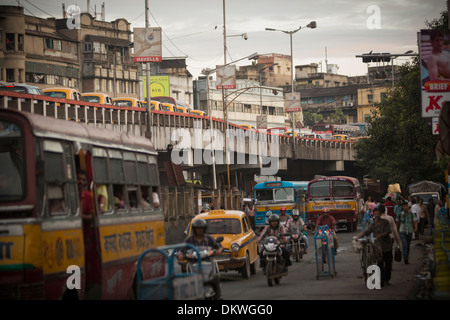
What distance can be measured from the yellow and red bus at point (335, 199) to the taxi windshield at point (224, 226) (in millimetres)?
23660

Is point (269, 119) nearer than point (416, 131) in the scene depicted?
No

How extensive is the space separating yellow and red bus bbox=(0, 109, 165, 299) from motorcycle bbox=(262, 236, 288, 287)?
→ 4309mm

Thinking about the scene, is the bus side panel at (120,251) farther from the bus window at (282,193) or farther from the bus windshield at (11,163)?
the bus window at (282,193)

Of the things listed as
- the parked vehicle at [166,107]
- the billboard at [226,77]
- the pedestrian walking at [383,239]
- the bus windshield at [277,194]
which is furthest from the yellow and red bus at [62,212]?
the parked vehicle at [166,107]

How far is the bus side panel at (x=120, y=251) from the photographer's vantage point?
12.6 m

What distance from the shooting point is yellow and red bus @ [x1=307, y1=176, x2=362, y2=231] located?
44.9 m

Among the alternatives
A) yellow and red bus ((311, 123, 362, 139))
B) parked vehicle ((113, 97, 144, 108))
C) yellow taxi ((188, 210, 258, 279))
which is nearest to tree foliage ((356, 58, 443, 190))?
yellow taxi ((188, 210, 258, 279))

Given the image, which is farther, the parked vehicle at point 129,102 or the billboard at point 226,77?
the billboard at point 226,77

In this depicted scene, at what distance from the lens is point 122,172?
14.1 m

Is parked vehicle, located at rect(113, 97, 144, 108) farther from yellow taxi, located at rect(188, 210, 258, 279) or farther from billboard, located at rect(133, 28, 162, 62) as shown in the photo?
yellow taxi, located at rect(188, 210, 258, 279)
